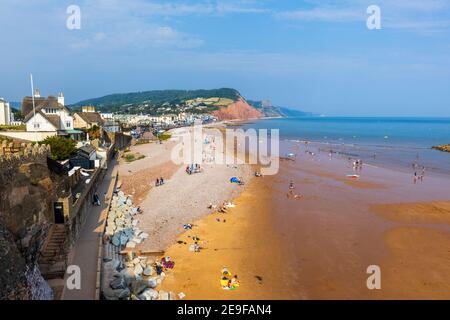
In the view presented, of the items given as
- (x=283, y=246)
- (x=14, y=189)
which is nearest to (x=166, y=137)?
(x=283, y=246)

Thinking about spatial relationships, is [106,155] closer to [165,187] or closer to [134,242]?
A: [165,187]

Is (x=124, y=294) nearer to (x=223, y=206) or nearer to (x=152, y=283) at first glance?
(x=152, y=283)

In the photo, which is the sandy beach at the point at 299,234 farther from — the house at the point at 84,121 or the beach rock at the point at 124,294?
the house at the point at 84,121

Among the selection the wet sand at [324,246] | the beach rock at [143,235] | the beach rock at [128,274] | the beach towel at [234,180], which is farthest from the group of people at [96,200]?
the beach towel at [234,180]

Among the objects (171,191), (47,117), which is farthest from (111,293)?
(47,117)

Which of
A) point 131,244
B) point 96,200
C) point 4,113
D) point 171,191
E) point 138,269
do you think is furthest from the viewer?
point 4,113

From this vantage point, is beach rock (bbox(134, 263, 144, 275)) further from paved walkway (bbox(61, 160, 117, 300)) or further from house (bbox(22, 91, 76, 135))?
house (bbox(22, 91, 76, 135))
